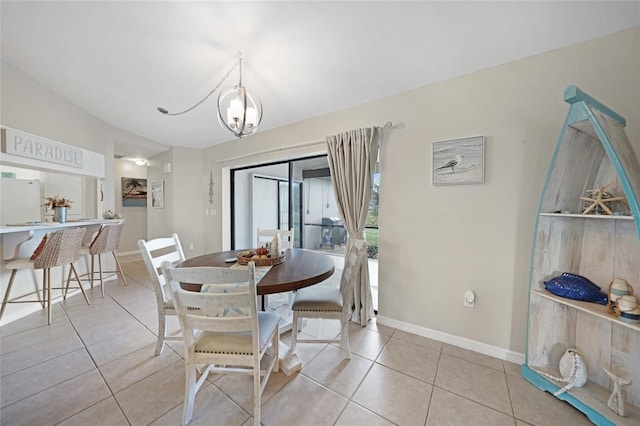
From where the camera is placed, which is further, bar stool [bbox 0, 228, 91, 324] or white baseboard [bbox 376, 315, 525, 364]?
bar stool [bbox 0, 228, 91, 324]

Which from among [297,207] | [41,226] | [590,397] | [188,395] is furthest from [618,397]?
[41,226]

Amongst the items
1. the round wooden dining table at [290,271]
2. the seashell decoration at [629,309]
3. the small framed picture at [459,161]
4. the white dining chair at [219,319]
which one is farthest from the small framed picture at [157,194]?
the seashell decoration at [629,309]

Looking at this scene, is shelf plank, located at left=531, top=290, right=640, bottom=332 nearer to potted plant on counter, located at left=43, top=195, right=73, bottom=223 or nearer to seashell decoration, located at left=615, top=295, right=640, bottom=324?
seashell decoration, located at left=615, top=295, right=640, bottom=324

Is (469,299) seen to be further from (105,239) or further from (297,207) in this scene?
(105,239)

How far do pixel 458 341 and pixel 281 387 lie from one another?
5.17ft

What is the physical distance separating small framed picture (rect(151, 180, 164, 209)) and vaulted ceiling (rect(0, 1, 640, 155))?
7.20 ft

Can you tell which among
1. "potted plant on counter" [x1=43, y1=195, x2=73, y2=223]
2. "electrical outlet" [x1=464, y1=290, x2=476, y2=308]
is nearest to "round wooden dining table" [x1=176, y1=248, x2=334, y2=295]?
"electrical outlet" [x1=464, y1=290, x2=476, y2=308]

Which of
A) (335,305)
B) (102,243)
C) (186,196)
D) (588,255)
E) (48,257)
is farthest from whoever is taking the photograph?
(186,196)

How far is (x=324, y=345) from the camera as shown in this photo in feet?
6.65

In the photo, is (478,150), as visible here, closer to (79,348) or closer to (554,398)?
(554,398)

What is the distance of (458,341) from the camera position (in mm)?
2043

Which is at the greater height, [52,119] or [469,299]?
[52,119]

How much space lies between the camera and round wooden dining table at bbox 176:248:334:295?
1425 millimetres

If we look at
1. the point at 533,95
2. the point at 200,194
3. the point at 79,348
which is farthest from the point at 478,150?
the point at 200,194
